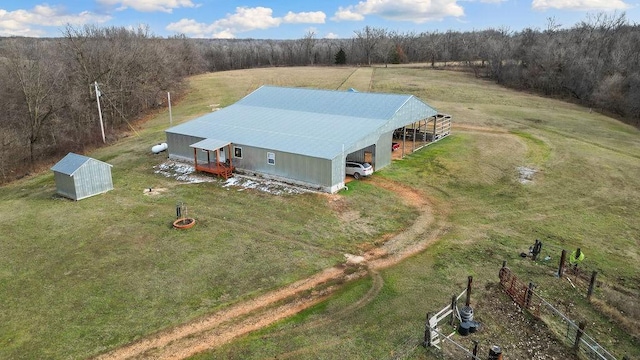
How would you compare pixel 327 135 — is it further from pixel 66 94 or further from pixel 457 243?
pixel 66 94

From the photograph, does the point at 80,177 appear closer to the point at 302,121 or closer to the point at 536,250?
the point at 302,121

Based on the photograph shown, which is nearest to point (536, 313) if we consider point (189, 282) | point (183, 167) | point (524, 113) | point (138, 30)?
point (189, 282)

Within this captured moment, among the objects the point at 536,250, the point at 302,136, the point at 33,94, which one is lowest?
the point at 536,250

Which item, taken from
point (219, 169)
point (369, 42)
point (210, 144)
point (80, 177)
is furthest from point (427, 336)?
point (369, 42)

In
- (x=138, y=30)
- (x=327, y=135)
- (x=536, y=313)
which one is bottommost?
(x=536, y=313)

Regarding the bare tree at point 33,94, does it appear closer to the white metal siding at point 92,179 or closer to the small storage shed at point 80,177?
the small storage shed at point 80,177

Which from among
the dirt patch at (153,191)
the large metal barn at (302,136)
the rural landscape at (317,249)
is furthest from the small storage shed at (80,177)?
the large metal barn at (302,136)
